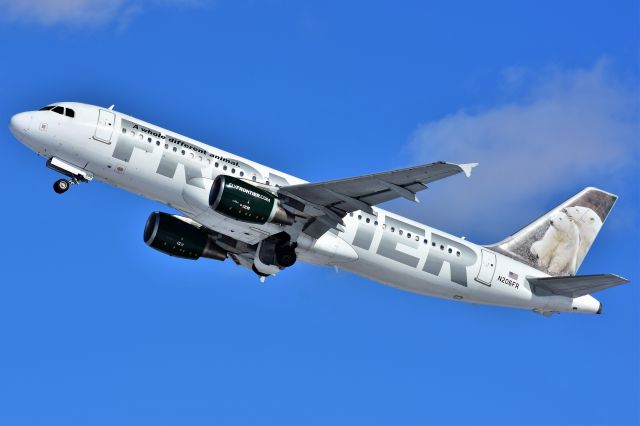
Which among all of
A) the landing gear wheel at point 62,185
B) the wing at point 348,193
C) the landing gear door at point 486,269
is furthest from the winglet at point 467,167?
the landing gear wheel at point 62,185

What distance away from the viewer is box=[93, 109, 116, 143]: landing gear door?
49531mm

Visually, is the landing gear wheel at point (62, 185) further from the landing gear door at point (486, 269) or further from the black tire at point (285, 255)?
the landing gear door at point (486, 269)

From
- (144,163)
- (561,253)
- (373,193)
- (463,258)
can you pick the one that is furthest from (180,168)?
(561,253)

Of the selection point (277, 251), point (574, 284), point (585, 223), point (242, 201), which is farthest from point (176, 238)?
point (585, 223)

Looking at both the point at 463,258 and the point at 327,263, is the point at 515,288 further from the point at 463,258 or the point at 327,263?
Answer: the point at 327,263

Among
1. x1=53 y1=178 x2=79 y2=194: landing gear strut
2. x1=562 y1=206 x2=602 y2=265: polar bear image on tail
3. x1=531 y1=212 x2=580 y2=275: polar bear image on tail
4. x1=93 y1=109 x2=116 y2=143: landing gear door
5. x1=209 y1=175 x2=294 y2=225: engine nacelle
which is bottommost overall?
x1=53 y1=178 x2=79 y2=194: landing gear strut

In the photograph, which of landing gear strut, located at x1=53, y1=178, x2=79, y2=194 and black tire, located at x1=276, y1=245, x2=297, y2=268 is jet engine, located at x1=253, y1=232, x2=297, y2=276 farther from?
landing gear strut, located at x1=53, y1=178, x2=79, y2=194

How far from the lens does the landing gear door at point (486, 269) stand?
184 feet

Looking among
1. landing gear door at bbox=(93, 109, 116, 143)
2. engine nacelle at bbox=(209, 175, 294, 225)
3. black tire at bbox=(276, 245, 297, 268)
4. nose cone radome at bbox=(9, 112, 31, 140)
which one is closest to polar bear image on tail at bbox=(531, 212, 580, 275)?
black tire at bbox=(276, 245, 297, 268)

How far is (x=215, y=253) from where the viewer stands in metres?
56.4

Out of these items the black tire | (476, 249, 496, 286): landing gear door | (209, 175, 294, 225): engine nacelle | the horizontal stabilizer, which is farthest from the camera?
(476, 249, 496, 286): landing gear door

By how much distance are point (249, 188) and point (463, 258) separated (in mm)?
12318

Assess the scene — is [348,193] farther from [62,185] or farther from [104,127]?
[62,185]

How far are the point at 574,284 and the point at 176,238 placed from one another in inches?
777
